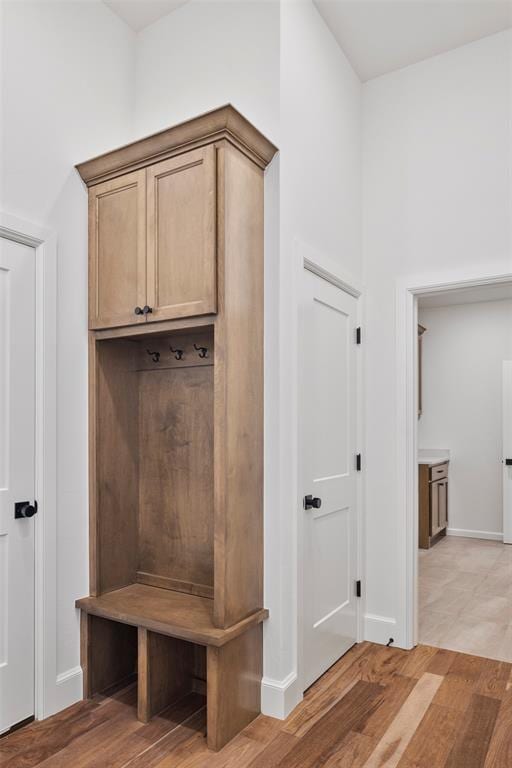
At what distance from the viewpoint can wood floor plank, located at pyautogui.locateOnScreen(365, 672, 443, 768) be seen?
6.81 ft

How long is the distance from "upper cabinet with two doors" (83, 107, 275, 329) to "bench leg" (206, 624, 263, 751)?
4.47 ft

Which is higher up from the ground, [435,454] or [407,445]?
[407,445]

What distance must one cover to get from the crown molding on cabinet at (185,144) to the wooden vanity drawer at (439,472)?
4.13 meters

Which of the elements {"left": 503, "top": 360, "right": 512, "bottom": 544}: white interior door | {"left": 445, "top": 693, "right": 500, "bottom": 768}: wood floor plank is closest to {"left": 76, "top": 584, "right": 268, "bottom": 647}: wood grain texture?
{"left": 445, "top": 693, "right": 500, "bottom": 768}: wood floor plank

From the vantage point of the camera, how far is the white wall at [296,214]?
2.39 m

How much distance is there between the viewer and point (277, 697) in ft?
7.69

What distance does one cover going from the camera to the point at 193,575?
8.53 feet

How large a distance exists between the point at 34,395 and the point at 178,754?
1527mm

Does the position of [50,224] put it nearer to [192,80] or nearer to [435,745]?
[192,80]

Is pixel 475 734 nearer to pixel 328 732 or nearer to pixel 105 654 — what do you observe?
pixel 328 732

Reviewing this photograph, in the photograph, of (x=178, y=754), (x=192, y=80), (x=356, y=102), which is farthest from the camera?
(x=356, y=102)

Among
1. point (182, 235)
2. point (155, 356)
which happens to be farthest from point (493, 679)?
point (182, 235)

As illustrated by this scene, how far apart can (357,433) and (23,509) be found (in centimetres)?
179

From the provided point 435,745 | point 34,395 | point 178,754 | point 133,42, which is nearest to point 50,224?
point 34,395
